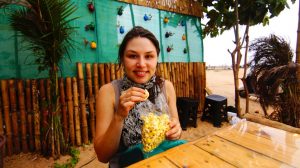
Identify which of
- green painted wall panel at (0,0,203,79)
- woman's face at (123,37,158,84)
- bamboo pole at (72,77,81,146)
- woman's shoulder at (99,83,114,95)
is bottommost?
bamboo pole at (72,77,81,146)

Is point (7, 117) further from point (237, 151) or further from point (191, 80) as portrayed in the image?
point (191, 80)

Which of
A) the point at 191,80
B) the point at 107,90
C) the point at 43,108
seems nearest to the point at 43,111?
the point at 43,108

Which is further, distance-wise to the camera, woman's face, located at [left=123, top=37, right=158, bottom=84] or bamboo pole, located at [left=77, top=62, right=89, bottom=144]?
bamboo pole, located at [left=77, top=62, right=89, bottom=144]

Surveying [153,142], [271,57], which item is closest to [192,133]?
[271,57]

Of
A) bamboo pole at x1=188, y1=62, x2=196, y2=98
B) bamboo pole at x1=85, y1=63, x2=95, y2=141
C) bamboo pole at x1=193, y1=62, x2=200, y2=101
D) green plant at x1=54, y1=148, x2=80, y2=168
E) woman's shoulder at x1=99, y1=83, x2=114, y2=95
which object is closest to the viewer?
woman's shoulder at x1=99, y1=83, x2=114, y2=95

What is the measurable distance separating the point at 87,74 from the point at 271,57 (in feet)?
15.3

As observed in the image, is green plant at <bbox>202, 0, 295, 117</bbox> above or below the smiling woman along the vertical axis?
above

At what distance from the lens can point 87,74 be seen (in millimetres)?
4398

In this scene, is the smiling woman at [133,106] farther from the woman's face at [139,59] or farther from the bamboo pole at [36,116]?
the bamboo pole at [36,116]

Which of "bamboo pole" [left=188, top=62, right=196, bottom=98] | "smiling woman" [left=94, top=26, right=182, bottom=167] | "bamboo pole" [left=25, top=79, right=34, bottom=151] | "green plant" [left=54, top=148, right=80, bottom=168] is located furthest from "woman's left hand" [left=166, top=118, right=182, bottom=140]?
"bamboo pole" [left=188, top=62, right=196, bottom=98]

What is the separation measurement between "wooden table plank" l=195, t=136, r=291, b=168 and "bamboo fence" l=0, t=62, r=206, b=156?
9.57 feet

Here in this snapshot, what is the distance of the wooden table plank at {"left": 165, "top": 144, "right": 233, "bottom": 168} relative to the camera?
3.93 feet

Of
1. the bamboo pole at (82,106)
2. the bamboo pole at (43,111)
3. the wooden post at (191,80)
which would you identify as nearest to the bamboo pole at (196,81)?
the wooden post at (191,80)

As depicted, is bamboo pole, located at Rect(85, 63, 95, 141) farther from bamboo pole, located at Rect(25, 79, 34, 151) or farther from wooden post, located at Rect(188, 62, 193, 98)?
wooden post, located at Rect(188, 62, 193, 98)
